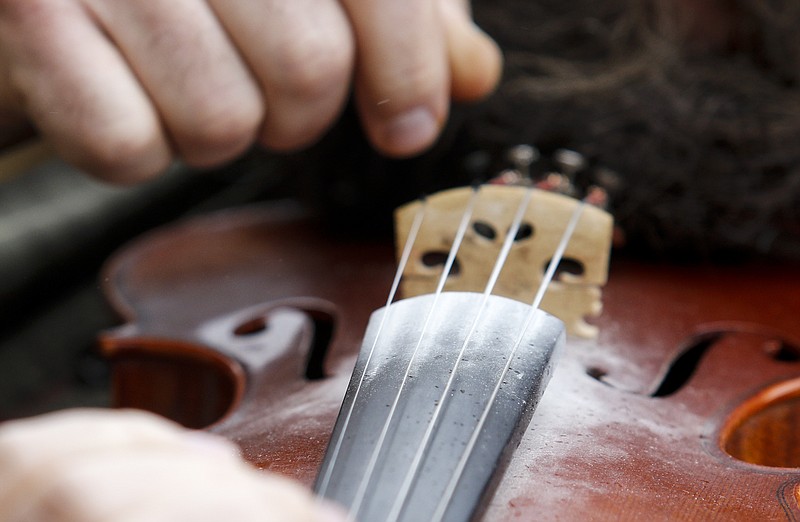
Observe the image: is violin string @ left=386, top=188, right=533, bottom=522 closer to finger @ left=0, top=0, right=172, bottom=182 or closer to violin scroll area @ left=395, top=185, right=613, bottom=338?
violin scroll area @ left=395, top=185, right=613, bottom=338

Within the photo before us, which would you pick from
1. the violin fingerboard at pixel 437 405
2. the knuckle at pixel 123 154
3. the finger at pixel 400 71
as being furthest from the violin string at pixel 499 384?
the knuckle at pixel 123 154

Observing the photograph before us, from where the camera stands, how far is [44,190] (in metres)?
1.19

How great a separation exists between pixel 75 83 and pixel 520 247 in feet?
1.02

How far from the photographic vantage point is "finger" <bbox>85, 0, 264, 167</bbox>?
560 mm

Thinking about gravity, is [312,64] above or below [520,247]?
above

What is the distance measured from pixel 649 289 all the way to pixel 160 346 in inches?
15.0

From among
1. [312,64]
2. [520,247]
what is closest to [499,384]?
[520,247]

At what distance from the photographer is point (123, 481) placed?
22 cm

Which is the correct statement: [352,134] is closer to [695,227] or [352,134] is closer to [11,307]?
[695,227]

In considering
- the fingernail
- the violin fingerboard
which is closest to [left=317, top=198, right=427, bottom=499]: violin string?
the violin fingerboard

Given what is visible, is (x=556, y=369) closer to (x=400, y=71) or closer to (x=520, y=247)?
(x=520, y=247)

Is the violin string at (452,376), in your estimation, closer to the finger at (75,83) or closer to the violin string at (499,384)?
the violin string at (499,384)

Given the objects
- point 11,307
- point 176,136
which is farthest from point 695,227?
point 11,307

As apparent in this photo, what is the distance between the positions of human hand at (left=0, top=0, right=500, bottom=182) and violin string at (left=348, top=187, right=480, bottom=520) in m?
0.12
